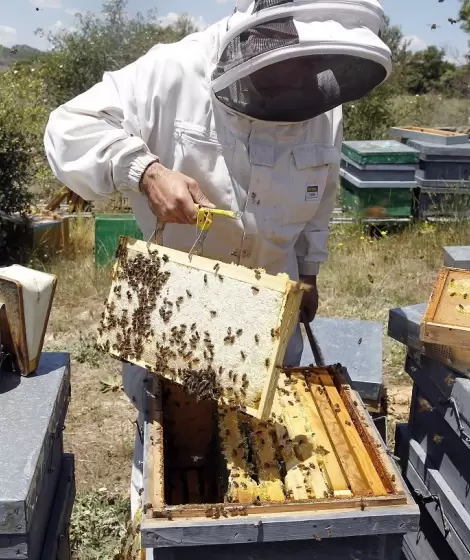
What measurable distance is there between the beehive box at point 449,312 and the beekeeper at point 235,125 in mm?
565

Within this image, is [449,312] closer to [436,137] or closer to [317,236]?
[317,236]

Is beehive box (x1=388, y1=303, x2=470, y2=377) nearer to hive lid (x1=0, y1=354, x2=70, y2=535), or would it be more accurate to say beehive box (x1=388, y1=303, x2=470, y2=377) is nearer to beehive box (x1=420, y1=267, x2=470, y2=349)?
beehive box (x1=420, y1=267, x2=470, y2=349)

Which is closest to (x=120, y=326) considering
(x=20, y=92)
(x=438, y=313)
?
(x=438, y=313)

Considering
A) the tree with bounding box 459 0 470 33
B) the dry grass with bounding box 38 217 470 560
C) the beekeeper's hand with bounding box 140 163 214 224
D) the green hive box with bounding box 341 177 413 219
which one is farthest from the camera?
the tree with bounding box 459 0 470 33

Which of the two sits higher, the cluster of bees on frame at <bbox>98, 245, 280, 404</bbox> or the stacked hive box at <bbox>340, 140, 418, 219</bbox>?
the cluster of bees on frame at <bbox>98, 245, 280, 404</bbox>

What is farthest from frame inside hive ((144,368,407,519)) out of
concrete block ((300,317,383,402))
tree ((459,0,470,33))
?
tree ((459,0,470,33))

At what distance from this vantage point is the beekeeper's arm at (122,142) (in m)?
1.92

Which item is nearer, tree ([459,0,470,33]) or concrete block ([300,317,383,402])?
concrete block ([300,317,383,402])

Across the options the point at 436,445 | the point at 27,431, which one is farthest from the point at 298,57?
the point at 436,445

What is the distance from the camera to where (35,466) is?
4.60 feet

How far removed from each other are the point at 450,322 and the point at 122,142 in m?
1.12

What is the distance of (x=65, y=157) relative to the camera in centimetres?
209

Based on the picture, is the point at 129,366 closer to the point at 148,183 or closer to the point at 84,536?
the point at 148,183

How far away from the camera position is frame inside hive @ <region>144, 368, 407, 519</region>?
1466 mm
